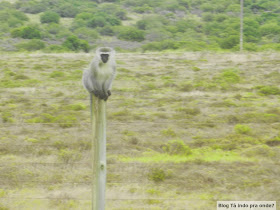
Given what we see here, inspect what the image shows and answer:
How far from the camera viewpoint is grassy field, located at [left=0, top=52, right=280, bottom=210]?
5.55 metres

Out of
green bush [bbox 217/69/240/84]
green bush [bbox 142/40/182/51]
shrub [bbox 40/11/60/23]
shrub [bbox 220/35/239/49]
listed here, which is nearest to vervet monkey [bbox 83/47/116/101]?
green bush [bbox 217/69/240/84]

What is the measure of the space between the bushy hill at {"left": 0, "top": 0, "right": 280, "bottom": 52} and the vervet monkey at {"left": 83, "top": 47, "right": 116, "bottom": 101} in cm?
2786

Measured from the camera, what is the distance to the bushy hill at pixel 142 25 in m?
38.9

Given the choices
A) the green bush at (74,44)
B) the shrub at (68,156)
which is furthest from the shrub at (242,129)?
the green bush at (74,44)

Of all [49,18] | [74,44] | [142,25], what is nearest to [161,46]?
[74,44]

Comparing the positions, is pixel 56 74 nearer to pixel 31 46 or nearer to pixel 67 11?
pixel 31 46

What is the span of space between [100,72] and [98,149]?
1.38 meters

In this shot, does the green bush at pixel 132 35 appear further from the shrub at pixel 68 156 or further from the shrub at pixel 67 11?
the shrub at pixel 68 156

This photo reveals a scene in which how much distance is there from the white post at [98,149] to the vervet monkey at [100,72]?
665 mm

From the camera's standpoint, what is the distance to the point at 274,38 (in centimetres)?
4253

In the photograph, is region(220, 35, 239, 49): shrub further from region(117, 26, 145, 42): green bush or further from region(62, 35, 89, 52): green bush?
region(62, 35, 89, 52): green bush

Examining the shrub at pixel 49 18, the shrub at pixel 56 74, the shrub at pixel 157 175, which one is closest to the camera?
the shrub at pixel 157 175

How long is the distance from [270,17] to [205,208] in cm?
6054

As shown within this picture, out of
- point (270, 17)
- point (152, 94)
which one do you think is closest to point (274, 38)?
point (270, 17)
